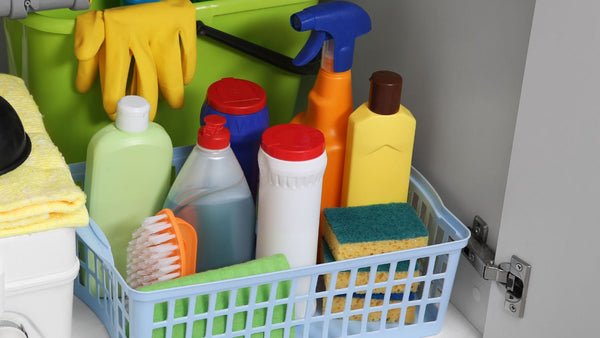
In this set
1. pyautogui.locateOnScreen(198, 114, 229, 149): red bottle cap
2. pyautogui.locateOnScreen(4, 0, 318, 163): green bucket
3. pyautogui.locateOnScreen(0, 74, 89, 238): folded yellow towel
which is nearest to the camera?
pyautogui.locateOnScreen(0, 74, 89, 238): folded yellow towel

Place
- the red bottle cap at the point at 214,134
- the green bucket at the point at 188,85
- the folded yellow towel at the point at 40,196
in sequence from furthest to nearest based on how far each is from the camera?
1. the green bucket at the point at 188,85
2. the red bottle cap at the point at 214,134
3. the folded yellow towel at the point at 40,196

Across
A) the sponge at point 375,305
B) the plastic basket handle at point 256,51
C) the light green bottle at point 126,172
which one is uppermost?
the plastic basket handle at point 256,51

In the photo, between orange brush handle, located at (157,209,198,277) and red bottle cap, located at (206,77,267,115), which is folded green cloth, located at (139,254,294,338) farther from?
red bottle cap, located at (206,77,267,115)

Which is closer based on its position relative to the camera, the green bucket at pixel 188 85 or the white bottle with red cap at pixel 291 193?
the white bottle with red cap at pixel 291 193

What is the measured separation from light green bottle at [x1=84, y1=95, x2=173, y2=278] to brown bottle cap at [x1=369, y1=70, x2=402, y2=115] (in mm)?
190

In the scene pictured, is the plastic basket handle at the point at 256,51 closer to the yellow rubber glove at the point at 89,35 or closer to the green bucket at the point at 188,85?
the green bucket at the point at 188,85

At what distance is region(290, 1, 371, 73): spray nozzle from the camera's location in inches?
30.6

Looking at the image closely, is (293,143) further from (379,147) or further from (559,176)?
(559,176)

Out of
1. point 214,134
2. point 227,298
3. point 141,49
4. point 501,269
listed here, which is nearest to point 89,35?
point 141,49

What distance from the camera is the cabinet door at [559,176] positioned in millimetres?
643

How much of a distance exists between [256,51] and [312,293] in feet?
0.99

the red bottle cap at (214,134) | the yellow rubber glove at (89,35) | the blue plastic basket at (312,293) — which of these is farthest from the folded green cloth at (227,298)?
the yellow rubber glove at (89,35)

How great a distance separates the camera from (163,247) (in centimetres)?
72

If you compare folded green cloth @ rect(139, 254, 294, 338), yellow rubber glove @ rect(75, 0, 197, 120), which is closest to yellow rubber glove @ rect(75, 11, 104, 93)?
yellow rubber glove @ rect(75, 0, 197, 120)
